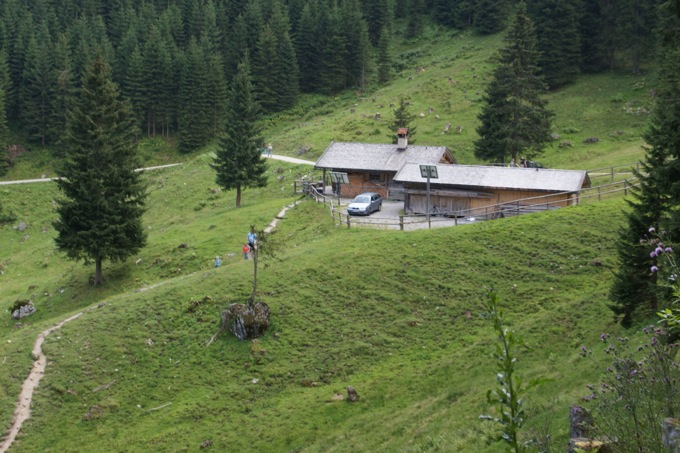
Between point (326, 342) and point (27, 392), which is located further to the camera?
point (326, 342)

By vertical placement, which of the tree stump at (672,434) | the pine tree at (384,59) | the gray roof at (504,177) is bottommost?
the gray roof at (504,177)

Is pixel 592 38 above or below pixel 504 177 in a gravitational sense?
above

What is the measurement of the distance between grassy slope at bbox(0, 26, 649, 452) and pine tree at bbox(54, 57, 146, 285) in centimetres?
286

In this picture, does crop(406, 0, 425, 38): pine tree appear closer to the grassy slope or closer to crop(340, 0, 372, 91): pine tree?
crop(340, 0, 372, 91): pine tree

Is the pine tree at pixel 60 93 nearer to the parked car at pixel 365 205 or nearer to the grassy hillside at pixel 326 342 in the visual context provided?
the grassy hillside at pixel 326 342

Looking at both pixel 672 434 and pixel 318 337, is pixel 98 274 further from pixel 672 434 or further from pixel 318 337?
pixel 672 434

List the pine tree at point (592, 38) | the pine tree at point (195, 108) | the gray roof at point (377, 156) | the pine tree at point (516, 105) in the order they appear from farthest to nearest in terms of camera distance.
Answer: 1. the pine tree at point (195, 108)
2. the pine tree at point (592, 38)
3. the pine tree at point (516, 105)
4. the gray roof at point (377, 156)

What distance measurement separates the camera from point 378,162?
181 feet

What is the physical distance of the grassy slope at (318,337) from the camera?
24906mm

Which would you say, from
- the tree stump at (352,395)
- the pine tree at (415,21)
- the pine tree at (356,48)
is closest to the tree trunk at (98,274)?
the tree stump at (352,395)

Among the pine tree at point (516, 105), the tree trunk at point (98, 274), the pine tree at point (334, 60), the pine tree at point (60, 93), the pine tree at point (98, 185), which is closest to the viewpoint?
the pine tree at point (98, 185)

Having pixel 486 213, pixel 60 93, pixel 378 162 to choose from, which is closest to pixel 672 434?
pixel 486 213

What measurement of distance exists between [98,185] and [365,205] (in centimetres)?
1856

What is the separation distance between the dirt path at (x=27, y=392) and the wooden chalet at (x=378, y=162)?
28366 mm
